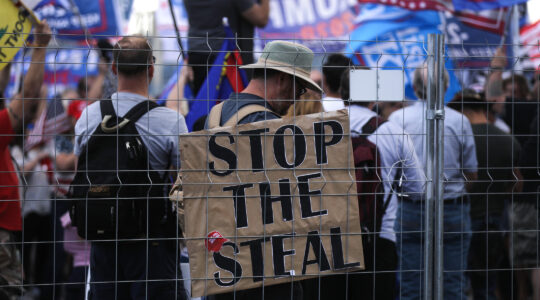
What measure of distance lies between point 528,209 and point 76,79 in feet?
19.1

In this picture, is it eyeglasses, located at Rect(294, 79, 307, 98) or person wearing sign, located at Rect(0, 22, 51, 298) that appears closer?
eyeglasses, located at Rect(294, 79, 307, 98)

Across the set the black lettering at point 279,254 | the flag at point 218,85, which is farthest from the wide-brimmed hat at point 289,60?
the flag at point 218,85

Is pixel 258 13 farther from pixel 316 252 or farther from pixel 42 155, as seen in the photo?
pixel 316 252

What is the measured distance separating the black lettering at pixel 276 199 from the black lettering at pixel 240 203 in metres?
0.08

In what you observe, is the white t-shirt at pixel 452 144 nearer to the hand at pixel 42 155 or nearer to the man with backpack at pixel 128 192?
the man with backpack at pixel 128 192

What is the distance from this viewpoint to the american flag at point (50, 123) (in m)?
4.30

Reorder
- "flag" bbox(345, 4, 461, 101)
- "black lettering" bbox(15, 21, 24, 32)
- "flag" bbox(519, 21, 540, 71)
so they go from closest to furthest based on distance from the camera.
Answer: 1. "black lettering" bbox(15, 21, 24, 32)
2. "flag" bbox(345, 4, 461, 101)
3. "flag" bbox(519, 21, 540, 71)

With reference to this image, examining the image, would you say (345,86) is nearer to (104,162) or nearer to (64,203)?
(104,162)

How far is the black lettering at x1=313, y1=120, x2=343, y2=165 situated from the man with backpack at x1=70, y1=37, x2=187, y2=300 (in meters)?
0.77

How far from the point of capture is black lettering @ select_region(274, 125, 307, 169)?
3.41 m

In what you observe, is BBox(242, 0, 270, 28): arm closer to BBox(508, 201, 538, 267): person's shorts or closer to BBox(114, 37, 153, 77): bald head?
BBox(114, 37, 153, 77): bald head

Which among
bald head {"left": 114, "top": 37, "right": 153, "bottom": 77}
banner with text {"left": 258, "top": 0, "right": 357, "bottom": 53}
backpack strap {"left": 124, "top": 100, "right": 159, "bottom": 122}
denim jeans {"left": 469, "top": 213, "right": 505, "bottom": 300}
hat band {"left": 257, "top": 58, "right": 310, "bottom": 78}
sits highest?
banner with text {"left": 258, "top": 0, "right": 357, "bottom": 53}

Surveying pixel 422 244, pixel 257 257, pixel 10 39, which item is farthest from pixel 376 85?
pixel 10 39

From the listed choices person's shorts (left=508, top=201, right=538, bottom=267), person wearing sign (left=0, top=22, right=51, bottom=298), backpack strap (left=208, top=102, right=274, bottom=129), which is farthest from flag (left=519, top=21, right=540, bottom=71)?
person wearing sign (left=0, top=22, right=51, bottom=298)
